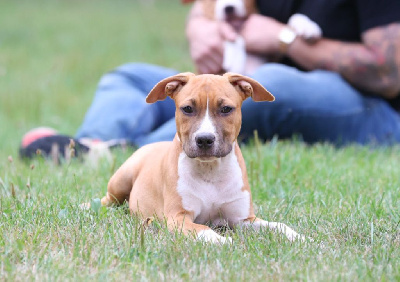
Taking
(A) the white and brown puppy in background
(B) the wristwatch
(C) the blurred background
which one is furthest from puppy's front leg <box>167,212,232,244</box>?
(C) the blurred background

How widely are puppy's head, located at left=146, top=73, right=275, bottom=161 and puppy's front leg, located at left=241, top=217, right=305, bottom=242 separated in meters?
0.38

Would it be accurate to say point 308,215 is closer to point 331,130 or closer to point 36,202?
point 36,202

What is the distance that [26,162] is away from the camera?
4750 mm

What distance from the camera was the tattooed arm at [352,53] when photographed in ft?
16.0

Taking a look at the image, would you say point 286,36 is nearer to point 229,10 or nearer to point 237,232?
point 229,10

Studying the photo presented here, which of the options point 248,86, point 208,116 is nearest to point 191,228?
point 208,116

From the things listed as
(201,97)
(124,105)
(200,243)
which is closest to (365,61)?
(124,105)

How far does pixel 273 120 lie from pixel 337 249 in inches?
93.8

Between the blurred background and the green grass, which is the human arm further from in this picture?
the blurred background

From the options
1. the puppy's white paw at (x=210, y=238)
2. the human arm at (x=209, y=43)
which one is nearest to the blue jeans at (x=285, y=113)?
the human arm at (x=209, y=43)

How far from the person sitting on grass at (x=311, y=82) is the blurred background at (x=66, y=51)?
3.36 feet

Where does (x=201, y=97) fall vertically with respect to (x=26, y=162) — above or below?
above

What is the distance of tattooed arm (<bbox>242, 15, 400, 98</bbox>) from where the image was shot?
4.87 metres

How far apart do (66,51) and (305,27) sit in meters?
6.31
